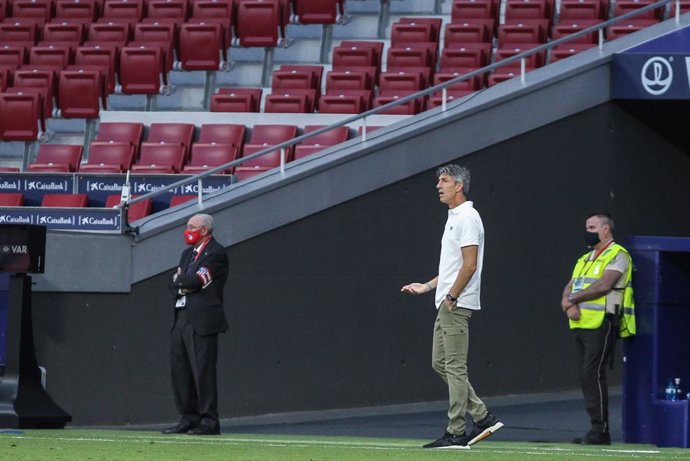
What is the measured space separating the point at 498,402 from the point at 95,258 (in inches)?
172

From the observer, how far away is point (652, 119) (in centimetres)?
1510

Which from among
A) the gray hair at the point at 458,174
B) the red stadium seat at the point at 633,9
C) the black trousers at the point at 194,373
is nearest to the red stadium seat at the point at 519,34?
A: the red stadium seat at the point at 633,9

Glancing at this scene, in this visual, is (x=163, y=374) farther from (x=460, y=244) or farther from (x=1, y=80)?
(x=1, y=80)

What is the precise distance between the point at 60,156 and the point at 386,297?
5111 mm

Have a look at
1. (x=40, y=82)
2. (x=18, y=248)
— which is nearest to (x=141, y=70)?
(x=40, y=82)

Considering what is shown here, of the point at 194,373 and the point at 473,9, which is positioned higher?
the point at 473,9

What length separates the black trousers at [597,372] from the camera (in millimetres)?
10109

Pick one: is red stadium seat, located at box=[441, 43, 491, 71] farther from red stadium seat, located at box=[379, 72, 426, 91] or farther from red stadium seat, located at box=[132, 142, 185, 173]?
red stadium seat, located at box=[132, 142, 185, 173]

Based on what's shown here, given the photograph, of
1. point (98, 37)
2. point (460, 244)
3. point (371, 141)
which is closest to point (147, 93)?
point (98, 37)

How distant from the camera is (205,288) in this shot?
35.2 feet

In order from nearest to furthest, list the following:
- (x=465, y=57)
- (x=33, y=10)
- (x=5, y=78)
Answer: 1. (x=465, y=57)
2. (x=5, y=78)
3. (x=33, y=10)

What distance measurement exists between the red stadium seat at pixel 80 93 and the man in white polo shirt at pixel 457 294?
9400 millimetres

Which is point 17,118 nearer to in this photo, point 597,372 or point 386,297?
point 386,297

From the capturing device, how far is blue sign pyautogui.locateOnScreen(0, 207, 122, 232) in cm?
1303
